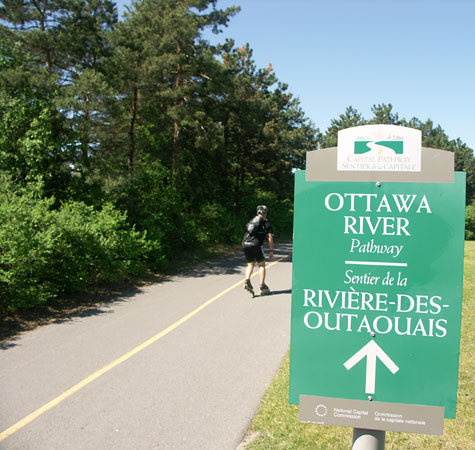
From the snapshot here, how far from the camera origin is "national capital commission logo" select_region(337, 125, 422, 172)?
2205mm

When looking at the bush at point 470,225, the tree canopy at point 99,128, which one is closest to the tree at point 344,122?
the bush at point 470,225

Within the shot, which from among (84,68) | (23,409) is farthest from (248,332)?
(84,68)

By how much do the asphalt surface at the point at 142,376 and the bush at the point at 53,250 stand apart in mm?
1006

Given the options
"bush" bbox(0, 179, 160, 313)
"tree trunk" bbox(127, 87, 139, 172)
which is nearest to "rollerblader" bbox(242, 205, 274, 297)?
"bush" bbox(0, 179, 160, 313)

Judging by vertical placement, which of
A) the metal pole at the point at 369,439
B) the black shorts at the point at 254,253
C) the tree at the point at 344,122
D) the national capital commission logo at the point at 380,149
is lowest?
the metal pole at the point at 369,439

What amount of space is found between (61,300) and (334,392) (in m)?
8.10

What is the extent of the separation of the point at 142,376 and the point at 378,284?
12.2ft

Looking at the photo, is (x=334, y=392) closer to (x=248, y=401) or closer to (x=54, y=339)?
(x=248, y=401)

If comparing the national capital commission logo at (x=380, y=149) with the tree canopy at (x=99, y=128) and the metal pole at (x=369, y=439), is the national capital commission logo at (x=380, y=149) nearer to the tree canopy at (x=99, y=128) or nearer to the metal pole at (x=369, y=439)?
the metal pole at (x=369, y=439)

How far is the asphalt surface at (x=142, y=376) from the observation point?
3732 mm

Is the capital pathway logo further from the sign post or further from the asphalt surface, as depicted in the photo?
the asphalt surface

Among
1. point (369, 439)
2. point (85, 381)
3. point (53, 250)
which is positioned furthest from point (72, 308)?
point (369, 439)

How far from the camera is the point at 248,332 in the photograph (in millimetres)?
6910

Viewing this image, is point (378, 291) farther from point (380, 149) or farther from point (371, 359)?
point (380, 149)
